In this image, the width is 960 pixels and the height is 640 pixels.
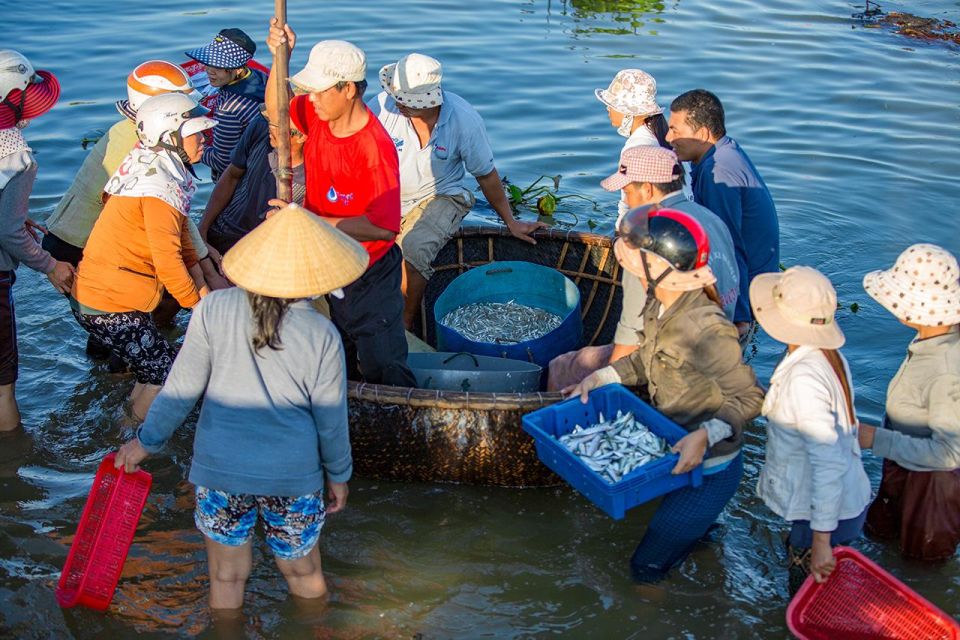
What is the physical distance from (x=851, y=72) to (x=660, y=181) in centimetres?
950

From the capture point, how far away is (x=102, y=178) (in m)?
5.61

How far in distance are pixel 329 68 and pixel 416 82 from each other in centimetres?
129

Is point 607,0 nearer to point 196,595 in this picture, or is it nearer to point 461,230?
point 461,230

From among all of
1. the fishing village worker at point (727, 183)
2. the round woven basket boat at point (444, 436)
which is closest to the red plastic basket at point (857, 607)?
the round woven basket boat at point (444, 436)

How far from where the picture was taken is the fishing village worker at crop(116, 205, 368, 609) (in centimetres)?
374

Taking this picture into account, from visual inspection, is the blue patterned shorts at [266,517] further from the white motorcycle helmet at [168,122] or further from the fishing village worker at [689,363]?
the white motorcycle helmet at [168,122]

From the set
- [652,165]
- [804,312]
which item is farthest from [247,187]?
[804,312]

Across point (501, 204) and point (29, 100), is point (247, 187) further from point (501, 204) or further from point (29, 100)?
point (501, 204)

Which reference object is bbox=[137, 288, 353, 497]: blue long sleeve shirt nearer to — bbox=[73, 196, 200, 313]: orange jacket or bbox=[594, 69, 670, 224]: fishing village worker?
bbox=[73, 196, 200, 313]: orange jacket

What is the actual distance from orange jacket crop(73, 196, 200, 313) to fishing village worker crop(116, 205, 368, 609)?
131 centimetres

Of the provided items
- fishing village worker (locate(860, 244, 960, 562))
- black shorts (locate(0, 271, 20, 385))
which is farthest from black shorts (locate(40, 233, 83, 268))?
fishing village worker (locate(860, 244, 960, 562))

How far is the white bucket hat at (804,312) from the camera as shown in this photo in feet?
12.9

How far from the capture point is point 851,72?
1299 cm

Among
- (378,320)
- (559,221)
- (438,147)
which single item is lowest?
(559,221)
